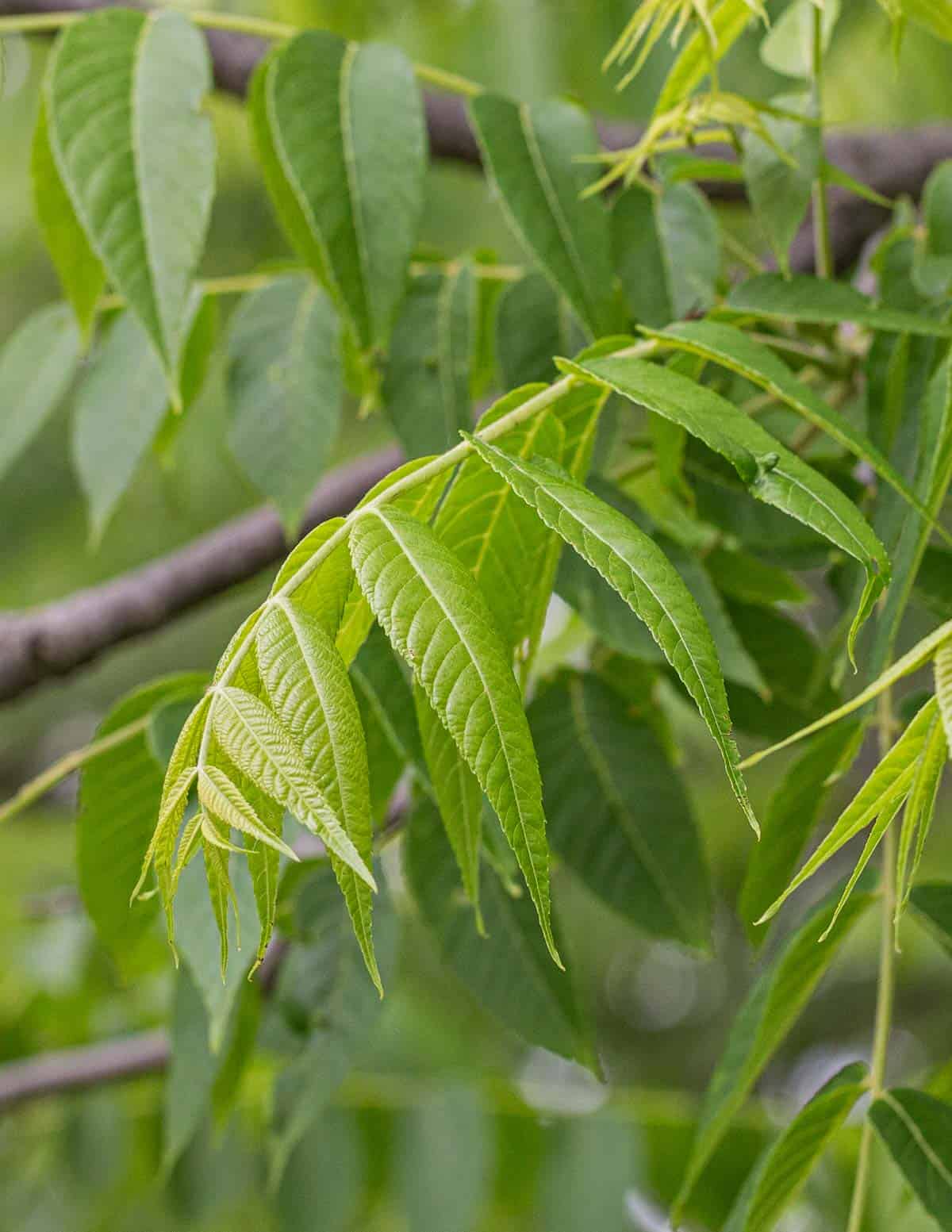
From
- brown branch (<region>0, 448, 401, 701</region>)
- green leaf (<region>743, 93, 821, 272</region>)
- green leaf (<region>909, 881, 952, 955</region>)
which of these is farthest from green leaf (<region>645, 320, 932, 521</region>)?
brown branch (<region>0, 448, 401, 701</region>)

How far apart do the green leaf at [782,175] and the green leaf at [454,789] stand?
0.26m

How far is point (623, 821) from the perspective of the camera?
700 mm

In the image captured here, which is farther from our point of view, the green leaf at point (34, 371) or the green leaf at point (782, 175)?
the green leaf at point (34, 371)

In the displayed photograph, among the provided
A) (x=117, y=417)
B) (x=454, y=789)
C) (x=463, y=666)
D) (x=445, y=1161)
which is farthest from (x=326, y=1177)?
(x=463, y=666)

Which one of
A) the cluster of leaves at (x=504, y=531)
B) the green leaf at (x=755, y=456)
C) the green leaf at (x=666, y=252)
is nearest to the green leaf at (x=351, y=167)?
the cluster of leaves at (x=504, y=531)

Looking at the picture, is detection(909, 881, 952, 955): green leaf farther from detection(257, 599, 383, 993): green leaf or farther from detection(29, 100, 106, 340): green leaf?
detection(29, 100, 106, 340): green leaf

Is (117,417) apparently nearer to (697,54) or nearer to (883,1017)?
(697,54)

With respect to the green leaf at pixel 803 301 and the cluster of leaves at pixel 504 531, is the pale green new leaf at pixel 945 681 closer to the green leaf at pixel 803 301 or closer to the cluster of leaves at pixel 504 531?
the cluster of leaves at pixel 504 531

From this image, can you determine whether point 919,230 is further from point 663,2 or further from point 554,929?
point 554,929

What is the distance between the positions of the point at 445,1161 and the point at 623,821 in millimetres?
462

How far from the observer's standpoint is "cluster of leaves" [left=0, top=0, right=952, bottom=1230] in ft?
1.15

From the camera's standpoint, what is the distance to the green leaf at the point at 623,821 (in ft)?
2.29

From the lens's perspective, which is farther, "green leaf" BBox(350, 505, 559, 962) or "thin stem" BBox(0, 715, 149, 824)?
"thin stem" BBox(0, 715, 149, 824)

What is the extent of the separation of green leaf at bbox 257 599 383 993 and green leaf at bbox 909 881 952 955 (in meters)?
0.33
